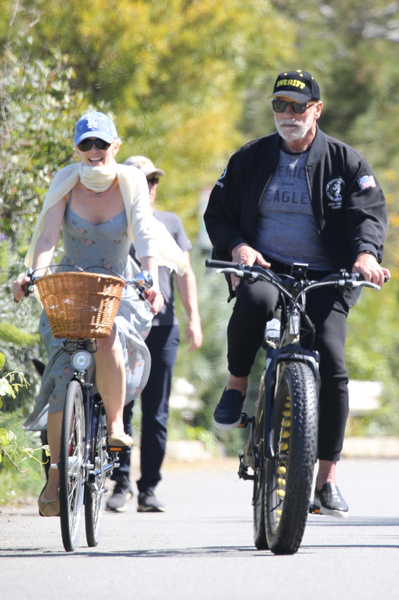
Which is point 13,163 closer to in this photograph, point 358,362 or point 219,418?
point 219,418

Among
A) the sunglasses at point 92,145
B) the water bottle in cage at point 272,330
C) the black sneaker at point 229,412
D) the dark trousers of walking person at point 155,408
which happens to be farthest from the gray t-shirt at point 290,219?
the dark trousers of walking person at point 155,408

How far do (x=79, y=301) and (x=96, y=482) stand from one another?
3.27 ft

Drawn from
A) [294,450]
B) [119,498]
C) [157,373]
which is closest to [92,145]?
[294,450]

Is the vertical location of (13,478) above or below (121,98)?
below

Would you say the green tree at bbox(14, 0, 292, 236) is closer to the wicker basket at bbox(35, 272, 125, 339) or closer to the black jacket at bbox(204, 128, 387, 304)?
the black jacket at bbox(204, 128, 387, 304)

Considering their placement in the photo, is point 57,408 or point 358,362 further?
point 358,362

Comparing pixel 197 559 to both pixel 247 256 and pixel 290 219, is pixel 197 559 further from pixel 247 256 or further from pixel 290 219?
pixel 290 219

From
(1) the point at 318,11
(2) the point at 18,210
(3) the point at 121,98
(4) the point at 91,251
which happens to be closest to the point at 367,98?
(1) the point at 318,11

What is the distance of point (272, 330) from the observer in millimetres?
5977

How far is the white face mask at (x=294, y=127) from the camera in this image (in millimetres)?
6195

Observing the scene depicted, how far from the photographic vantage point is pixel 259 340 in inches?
245

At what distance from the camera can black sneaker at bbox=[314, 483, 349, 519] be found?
600 cm

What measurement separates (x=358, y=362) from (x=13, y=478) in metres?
9.65

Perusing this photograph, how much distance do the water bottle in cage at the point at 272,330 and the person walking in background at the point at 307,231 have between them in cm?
7
